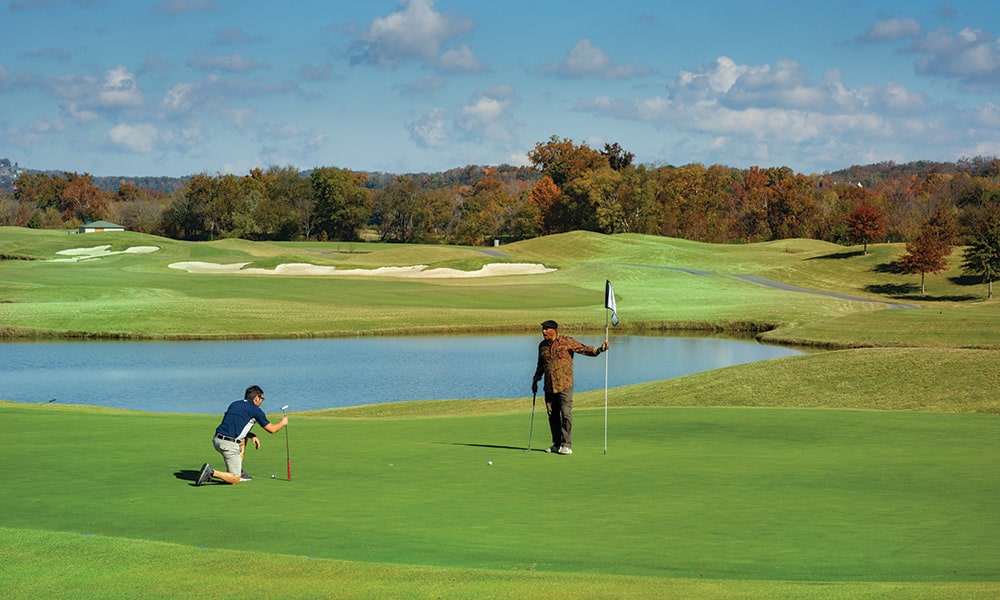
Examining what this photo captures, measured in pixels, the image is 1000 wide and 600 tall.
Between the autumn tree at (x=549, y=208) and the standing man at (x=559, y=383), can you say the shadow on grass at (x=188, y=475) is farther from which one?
the autumn tree at (x=549, y=208)

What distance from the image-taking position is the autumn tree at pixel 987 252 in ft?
235

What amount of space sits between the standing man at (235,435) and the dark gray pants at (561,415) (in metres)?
4.08

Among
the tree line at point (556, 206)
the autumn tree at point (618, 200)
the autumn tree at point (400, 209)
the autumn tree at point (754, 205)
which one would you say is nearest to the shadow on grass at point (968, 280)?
the tree line at point (556, 206)

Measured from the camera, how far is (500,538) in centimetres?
1066

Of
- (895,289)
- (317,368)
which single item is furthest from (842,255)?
(317,368)

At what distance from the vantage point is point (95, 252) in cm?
9725

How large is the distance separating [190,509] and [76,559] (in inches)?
117

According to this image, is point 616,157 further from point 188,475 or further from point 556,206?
point 188,475

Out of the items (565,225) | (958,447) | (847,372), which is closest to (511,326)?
(847,372)

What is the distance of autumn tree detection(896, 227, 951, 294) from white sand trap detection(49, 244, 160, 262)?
212 feet

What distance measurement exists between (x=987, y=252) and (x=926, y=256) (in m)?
4.27

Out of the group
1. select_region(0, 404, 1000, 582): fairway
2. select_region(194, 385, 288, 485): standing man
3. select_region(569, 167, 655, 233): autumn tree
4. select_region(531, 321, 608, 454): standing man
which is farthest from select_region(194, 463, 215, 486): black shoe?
select_region(569, 167, 655, 233): autumn tree

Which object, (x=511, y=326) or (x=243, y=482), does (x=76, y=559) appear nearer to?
(x=243, y=482)

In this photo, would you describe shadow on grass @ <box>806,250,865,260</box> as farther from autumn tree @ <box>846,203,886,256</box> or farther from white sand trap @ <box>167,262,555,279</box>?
white sand trap @ <box>167,262,555,279</box>
